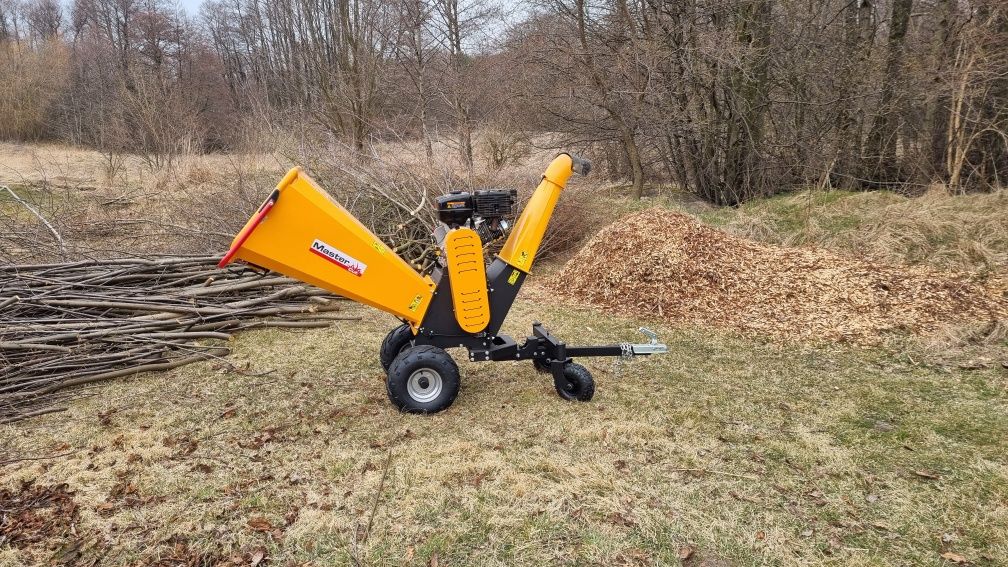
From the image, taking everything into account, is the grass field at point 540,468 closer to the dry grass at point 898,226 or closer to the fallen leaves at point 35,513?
the fallen leaves at point 35,513

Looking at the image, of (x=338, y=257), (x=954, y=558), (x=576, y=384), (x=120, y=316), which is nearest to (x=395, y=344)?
(x=338, y=257)

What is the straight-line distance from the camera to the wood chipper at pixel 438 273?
3191 millimetres

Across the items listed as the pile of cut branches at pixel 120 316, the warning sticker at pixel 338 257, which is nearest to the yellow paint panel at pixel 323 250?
the warning sticker at pixel 338 257

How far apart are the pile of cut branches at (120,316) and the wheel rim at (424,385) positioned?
1988mm

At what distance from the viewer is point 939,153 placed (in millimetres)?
9383

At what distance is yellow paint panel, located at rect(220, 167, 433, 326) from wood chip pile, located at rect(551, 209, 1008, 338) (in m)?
3.19

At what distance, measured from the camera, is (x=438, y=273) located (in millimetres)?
3818

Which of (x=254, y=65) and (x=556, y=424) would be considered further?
(x=254, y=65)

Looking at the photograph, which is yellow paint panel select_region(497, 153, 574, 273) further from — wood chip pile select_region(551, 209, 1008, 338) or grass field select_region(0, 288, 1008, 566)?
wood chip pile select_region(551, 209, 1008, 338)

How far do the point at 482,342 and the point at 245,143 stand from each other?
9.45 metres

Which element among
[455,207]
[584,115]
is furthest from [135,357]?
[584,115]

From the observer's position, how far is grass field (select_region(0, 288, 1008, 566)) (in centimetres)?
257

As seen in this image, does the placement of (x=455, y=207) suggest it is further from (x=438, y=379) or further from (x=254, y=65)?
(x=254, y=65)

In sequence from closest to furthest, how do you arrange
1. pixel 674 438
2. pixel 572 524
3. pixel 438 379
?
pixel 572 524
pixel 674 438
pixel 438 379
